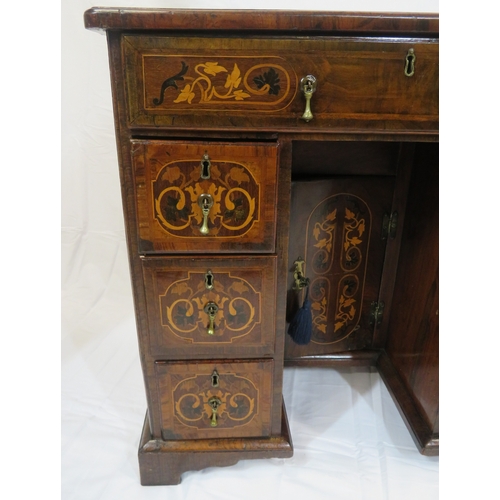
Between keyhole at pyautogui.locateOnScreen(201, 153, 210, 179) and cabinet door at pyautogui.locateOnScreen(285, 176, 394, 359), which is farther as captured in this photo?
cabinet door at pyautogui.locateOnScreen(285, 176, 394, 359)

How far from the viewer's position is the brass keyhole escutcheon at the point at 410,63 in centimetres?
76

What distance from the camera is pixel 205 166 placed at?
0.82 metres

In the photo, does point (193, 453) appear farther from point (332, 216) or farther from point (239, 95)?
point (239, 95)

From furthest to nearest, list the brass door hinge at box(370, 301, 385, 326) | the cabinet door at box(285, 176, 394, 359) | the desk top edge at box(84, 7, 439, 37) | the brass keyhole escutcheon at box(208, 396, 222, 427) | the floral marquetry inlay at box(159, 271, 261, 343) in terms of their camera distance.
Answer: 1. the brass door hinge at box(370, 301, 385, 326)
2. the cabinet door at box(285, 176, 394, 359)
3. the brass keyhole escutcheon at box(208, 396, 222, 427)
4. the floral marquetry inlay at box(159, 271, 261, 343)
5. the desk top edge at box(84, 7, 439, 37)

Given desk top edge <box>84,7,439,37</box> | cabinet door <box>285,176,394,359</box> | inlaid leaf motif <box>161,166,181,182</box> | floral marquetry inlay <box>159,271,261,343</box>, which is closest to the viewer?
desk top edge <box>84,7,439,37</box>

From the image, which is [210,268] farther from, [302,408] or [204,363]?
[302,408]

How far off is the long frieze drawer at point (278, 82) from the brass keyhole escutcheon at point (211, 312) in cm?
35

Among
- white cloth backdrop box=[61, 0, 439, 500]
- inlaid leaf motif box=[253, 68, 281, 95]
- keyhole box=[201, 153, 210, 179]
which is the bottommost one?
white cloth backdrop box=[61, 0, 439, 500]

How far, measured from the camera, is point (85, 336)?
61.5 inches

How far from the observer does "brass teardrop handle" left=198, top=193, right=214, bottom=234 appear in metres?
0.83

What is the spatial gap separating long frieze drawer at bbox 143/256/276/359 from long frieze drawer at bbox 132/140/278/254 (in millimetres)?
40

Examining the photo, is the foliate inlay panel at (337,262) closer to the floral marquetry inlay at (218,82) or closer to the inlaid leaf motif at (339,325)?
the inlaid leaf motif at (339,325)

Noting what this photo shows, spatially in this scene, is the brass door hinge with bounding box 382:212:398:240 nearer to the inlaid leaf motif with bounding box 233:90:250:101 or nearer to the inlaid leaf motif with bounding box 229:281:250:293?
the inlaid leaf motif with bounding box 229:281:250:293

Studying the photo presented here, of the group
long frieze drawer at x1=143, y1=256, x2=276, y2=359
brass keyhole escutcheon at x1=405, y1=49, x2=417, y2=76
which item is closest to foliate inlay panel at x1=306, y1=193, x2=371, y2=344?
long frieze drawer at x1=143, y1=256, x2=276, y2=359
